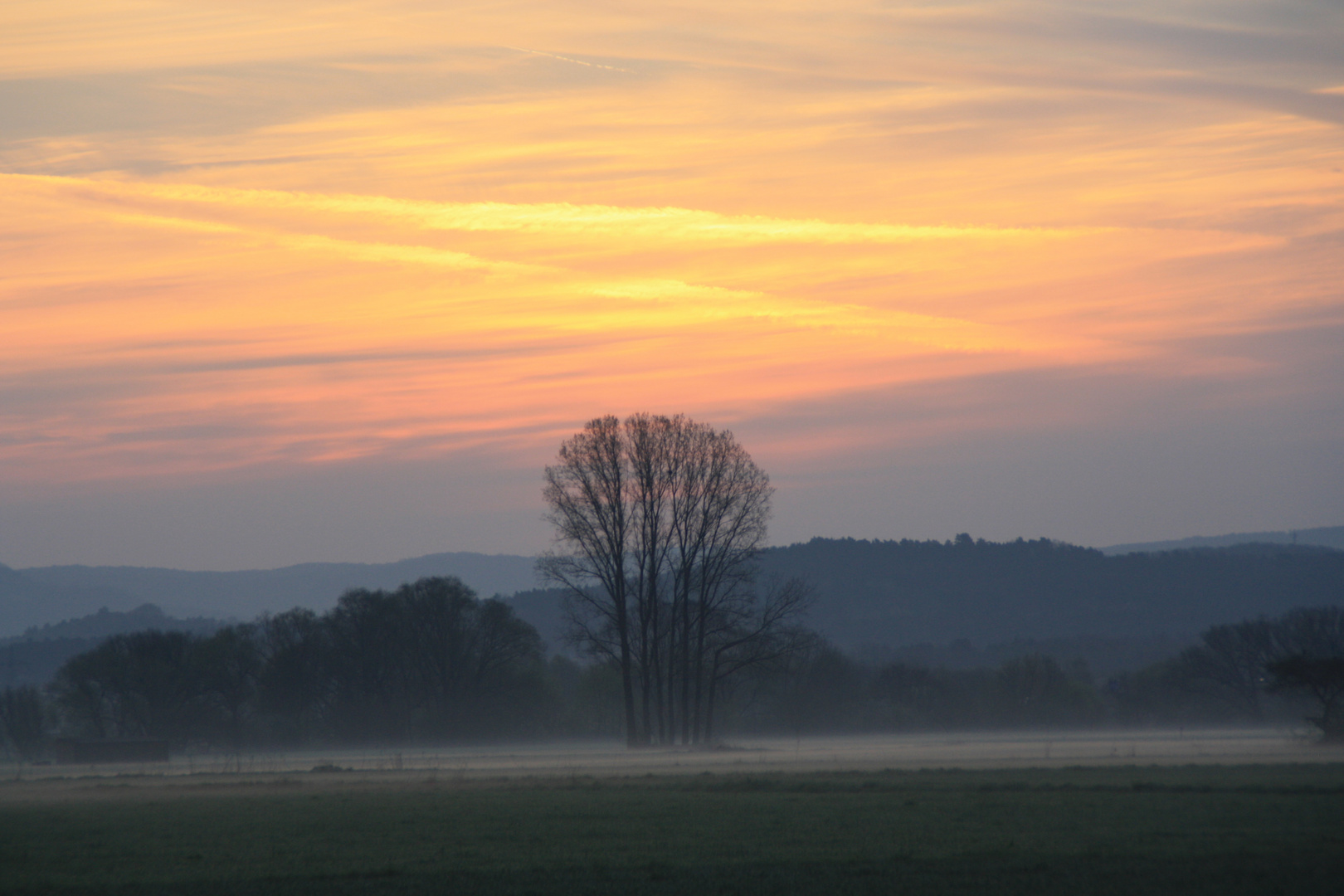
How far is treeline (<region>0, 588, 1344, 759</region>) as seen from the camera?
74812 millimetres

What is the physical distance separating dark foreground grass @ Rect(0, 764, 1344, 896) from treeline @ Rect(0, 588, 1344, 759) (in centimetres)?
3851

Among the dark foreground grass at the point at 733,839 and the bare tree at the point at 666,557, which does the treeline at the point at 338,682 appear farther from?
the dark foreground grass at the point at 733,839

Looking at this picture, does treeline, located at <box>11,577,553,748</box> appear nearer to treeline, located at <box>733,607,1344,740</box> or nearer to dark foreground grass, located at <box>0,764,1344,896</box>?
treeline, located at <box>733,607,1344,740</box>

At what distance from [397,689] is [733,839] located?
61.1 metres

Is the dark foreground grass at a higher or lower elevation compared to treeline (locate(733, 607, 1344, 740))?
higher

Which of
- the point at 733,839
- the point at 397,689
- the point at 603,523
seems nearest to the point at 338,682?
the point at 397,689

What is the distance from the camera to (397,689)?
77.5 metres

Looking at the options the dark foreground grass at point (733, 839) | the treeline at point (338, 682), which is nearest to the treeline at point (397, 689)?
the treeline at point (338, 682)

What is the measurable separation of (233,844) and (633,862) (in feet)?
26.0

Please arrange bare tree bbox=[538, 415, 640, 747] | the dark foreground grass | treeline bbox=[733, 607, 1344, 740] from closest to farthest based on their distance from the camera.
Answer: the dark foreground grass, bare tree bbox=[538, 415, 640, 747], treeline bbox=[733, 607, 1344, 740]

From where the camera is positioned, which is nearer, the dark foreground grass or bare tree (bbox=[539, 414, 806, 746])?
the dark foreground grass

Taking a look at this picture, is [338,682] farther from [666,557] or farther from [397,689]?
[666,557]

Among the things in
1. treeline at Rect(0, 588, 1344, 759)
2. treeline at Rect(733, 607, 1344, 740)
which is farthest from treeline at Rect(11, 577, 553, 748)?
treeline at Rect(733, 607, 1344, 740)

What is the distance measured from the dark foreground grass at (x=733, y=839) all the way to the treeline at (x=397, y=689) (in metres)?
38.5
